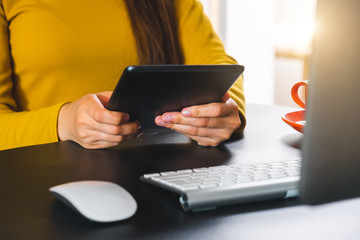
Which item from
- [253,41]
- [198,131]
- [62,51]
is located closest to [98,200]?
[198,131]

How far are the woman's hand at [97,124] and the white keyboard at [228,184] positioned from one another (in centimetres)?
22

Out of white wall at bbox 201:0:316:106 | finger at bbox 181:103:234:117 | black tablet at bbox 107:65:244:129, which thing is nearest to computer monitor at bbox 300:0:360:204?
black tablet at bbox 107:65:244:129

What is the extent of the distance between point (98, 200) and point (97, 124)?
0.33 metres

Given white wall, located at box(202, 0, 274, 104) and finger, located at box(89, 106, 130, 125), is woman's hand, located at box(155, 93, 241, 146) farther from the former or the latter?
white wall, located at box(202, 0, 274, 104)

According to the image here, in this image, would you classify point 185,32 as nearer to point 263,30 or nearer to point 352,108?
point 352,108

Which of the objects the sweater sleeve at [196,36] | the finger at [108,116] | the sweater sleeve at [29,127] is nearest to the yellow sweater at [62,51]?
the sweater sleeve at [196,36]

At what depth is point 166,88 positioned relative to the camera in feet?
2.24

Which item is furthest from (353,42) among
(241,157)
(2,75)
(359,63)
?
(2,75)

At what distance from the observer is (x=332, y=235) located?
0.41 metres

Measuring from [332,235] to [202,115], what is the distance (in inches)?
16.1

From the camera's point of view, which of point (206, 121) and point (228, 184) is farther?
point (206, 121)

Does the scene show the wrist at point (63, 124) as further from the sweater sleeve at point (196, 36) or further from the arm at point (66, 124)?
the sweater sleeve at point (196, 36)

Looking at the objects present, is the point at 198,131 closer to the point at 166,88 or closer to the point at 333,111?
the point at 166,88

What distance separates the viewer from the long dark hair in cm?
119
